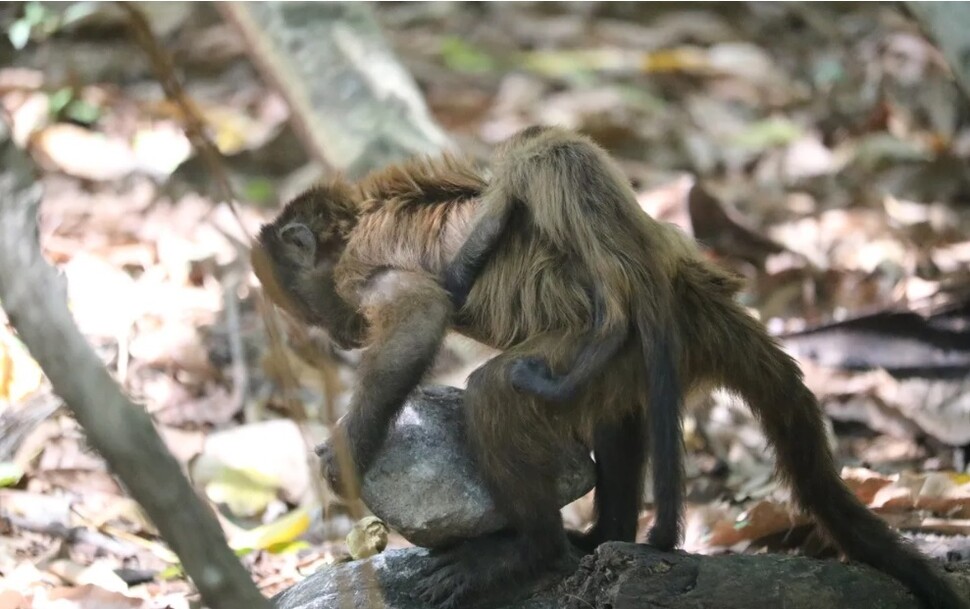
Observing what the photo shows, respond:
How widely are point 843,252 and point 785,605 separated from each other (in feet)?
15.2

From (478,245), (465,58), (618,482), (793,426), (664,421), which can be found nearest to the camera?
(664,421)

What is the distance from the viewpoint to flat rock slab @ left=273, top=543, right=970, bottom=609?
3535mm

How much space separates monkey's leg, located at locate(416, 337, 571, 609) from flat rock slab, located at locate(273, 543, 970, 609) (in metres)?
0.07

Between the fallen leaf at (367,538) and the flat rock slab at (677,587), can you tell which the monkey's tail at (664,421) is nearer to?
the flat rock slab at (677,587)

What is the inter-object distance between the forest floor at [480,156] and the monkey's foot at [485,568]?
1.20 feet

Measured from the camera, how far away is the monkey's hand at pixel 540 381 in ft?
11.6

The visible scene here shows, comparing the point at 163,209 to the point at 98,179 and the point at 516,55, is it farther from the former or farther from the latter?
the point at 516,55

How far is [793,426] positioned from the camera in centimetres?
387

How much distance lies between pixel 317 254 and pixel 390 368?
0.85 meters

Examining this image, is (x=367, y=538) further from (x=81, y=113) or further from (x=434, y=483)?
(x=81, y=113)

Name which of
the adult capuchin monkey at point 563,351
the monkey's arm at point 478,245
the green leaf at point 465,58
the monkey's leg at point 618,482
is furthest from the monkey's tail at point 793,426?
the green leaf at point 465,58

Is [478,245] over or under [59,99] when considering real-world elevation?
under

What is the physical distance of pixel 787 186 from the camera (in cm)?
899

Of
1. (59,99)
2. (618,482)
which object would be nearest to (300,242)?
(618,482)
